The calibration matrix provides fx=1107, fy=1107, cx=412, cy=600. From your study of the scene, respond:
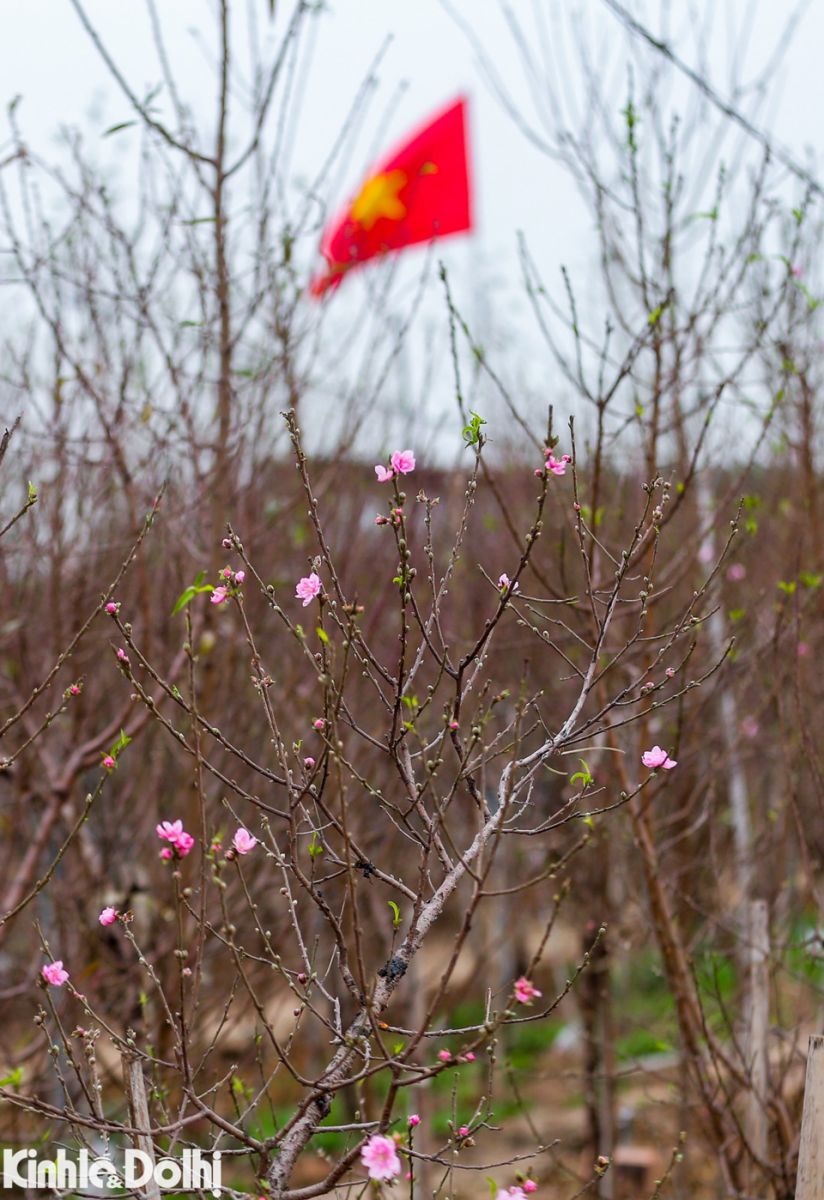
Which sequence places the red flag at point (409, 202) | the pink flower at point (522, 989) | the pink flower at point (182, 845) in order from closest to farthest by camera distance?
the pink flower at point (182, 845) < the pink flower at point (522, 989) < the red flag at point (409, 202)

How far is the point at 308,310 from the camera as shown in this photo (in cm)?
432

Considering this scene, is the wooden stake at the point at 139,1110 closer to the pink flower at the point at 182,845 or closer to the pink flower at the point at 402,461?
the pink flower at the point at 182,845

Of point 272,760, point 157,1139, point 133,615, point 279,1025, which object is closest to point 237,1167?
point 279,1025

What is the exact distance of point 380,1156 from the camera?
161 cm

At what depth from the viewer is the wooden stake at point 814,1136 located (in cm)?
207

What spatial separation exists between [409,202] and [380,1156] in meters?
5.17

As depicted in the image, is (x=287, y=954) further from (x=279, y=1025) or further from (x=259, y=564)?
(x=279, y=1025)

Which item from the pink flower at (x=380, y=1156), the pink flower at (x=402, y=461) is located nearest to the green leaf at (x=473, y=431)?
the pink flower at (x=402, y=461)

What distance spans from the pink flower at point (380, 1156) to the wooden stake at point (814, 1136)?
91 centimetres

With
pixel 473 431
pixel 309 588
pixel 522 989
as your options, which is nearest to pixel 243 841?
pixel 309 588

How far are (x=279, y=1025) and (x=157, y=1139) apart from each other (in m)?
7.94

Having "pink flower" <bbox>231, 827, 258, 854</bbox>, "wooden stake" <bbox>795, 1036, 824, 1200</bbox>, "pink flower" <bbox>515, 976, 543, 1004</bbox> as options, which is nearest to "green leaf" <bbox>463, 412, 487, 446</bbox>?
"pink flower" <bbox>231, 827, 258, 854</bbox>

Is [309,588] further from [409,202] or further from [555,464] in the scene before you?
[409,202]

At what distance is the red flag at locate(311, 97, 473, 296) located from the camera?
14.9ft
